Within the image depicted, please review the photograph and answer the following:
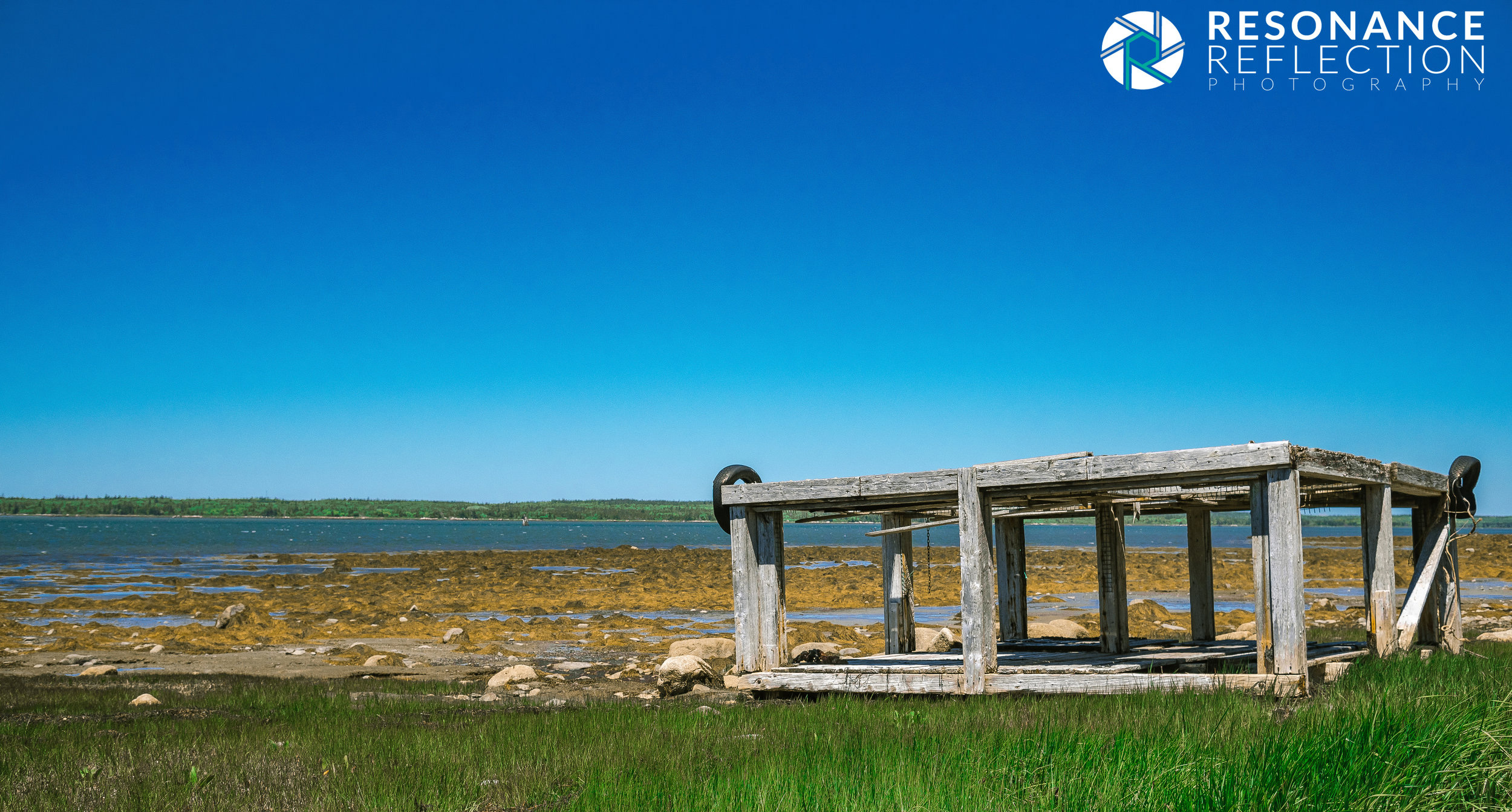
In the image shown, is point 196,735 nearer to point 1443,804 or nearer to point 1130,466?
point 1130,466

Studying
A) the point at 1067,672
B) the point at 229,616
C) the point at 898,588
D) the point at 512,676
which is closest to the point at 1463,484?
the point at 1067,672

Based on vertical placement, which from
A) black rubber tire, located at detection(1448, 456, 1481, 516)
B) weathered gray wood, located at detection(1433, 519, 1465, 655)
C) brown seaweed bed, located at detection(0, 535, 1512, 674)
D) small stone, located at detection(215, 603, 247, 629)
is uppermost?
black rubber tire, located at detection(1448, 456, 1481, 516)

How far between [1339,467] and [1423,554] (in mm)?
3868

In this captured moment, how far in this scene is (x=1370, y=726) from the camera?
691cm

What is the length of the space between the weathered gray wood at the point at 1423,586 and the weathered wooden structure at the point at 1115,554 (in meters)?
0.02

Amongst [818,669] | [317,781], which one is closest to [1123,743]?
[317,781]

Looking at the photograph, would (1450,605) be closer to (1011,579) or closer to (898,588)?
(1011,579)

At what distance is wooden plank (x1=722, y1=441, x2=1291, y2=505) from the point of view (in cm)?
1028

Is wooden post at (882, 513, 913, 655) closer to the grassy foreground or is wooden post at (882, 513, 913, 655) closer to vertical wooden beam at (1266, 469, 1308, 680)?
the grassy foreground

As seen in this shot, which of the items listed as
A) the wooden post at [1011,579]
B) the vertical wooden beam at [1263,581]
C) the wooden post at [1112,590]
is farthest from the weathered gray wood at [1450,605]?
Result: the wooden post at [1011,579]

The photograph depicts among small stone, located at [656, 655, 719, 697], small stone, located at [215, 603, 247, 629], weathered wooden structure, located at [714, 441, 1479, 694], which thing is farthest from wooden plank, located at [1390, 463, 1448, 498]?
small stone, located at [215, 603, 247, 629]

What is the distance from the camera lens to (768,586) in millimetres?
13367

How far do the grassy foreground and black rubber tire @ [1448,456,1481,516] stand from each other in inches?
81.8

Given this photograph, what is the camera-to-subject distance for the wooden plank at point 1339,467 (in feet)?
33.6
